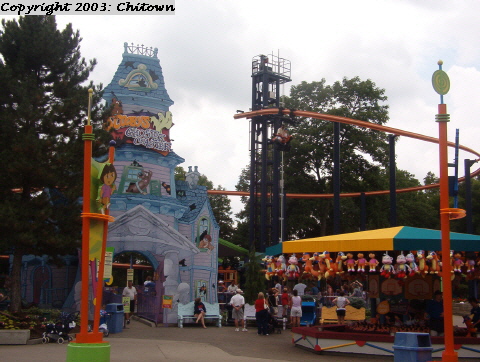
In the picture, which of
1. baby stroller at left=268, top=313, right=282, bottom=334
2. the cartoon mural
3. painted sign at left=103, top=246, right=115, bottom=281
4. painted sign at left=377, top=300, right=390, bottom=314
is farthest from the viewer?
the cartoon mural

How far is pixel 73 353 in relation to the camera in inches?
417

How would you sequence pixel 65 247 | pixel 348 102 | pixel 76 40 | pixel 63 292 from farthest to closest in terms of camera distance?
pixel 348 102 → pixel 63 292 → pixel 76 40 → pixel 65 247

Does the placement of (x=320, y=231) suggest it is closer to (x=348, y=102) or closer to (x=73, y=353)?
(x=348, y=102)

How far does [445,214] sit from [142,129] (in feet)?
56.8

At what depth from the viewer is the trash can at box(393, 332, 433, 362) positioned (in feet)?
34.6

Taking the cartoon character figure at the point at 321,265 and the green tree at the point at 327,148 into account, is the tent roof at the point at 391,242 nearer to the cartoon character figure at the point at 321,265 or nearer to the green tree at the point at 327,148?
the cartoon character figure at the point at 321,265

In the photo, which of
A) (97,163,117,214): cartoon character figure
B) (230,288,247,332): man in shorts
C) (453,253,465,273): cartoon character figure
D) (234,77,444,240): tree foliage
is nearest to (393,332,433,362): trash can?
(453,253,465,273): cartoon character figure

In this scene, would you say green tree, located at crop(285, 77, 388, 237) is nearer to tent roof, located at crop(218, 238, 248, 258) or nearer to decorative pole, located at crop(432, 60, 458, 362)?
tent roof, located at crop(218, 238, 248, 258)

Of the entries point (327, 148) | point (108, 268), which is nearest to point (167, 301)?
point (108, 268)

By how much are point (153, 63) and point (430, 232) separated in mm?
15704

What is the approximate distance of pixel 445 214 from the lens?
1024 cm

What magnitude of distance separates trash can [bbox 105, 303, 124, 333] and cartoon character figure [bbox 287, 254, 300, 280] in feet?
19.6

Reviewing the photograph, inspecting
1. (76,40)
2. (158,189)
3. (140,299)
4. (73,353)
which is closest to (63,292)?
(140,299)

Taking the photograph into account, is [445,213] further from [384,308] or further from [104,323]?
[104,323]
